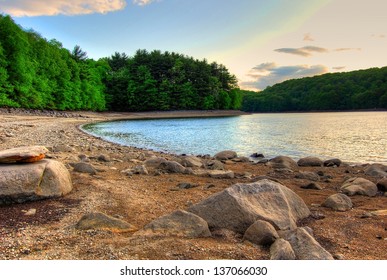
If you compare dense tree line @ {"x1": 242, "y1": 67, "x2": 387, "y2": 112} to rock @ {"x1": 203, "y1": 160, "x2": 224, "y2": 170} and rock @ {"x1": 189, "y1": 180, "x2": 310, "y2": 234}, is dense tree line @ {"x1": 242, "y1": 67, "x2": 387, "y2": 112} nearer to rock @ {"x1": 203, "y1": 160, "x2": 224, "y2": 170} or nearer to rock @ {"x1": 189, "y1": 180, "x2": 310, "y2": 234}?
rock @ {"x1": 203, "y1": 160, "x2": 224, "y2": 170}

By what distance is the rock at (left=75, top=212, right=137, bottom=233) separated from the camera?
184 inches

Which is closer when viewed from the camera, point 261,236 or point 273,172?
point 261,236

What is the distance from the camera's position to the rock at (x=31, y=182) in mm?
5754

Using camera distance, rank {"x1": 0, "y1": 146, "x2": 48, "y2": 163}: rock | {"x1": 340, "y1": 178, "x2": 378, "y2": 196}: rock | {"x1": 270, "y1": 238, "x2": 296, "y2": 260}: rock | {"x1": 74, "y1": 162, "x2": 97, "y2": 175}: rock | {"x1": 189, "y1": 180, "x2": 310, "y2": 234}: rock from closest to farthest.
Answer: {"x1": 270, "y1": 238, "x2": 296, "y2": 260}: rock, {"x1": 189, "y1": 180, "x2": 310, "y2": 234}: rock, {"x1": 0, "y1": 146, "x2": 48, "y2": 163}: rock, {"x1": 340, "y1": 178, "x2": 378, "y2": 196}: rock, {"x1": 74, "y1": 162, "x2": 97, "y2": 175}: rock

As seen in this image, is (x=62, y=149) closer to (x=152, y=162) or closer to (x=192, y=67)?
(x=152, y=162)

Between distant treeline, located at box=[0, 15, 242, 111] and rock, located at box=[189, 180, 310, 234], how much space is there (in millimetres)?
44187

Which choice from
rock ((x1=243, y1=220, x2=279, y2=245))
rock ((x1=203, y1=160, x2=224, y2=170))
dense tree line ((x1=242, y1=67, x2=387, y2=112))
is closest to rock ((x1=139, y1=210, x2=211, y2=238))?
rock ((x1=243, y1=220, x2=279, y2=245))

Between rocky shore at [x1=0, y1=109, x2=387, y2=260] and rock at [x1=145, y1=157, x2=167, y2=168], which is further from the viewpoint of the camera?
rock at [x1=145, y1=157, x2=167, y2=168]

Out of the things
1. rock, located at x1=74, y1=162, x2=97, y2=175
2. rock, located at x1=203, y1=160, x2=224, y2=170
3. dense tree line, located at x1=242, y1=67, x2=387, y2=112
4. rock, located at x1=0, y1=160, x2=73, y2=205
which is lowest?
rock, located at x1=203, y1=160, x2=224, y2=170

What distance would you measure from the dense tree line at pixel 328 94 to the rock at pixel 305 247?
4561 inches

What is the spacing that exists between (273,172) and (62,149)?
8.83 meters

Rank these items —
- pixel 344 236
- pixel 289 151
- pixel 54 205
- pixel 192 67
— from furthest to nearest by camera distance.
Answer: pixel 192 67 → pixel 289 151 → pixel 54 205 → pixel 344 236

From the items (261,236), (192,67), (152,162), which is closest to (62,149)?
(152,162)

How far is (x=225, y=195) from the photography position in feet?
17.3
